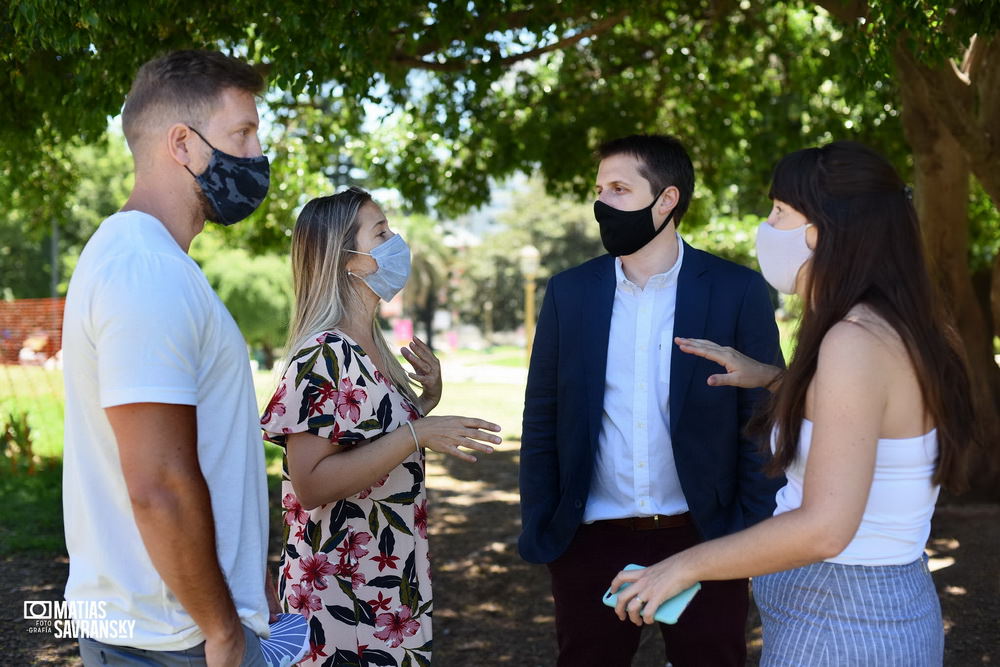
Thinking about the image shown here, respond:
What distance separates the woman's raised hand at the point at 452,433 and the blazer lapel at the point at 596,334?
50cm

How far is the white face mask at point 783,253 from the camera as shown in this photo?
6.96 ft

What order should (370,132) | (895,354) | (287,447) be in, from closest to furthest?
(895,354) < (287,447) < (370,132)

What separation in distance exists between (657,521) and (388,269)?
126cm

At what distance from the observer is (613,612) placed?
3297 mm

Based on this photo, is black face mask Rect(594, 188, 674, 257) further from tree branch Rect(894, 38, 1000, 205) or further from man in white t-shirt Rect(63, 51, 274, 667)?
tree branch Rect(894, 38, 1000, 205)

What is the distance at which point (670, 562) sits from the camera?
78.7 inches

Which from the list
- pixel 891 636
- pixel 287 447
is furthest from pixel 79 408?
pixel 891 636

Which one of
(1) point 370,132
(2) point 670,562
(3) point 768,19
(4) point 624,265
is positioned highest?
(3) point 768,19

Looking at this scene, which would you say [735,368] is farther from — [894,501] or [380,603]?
[380,603]

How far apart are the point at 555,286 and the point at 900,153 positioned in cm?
733

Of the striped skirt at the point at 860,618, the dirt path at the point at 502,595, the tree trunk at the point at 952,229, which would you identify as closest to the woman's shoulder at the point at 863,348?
the striped skirt at the point at 860,618

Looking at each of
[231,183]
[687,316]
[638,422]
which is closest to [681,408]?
[638,422]

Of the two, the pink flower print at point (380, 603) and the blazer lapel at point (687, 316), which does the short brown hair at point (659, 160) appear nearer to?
the blazer lapel at point (687, 316)

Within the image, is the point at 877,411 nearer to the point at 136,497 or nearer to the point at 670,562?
the point at 670,562
